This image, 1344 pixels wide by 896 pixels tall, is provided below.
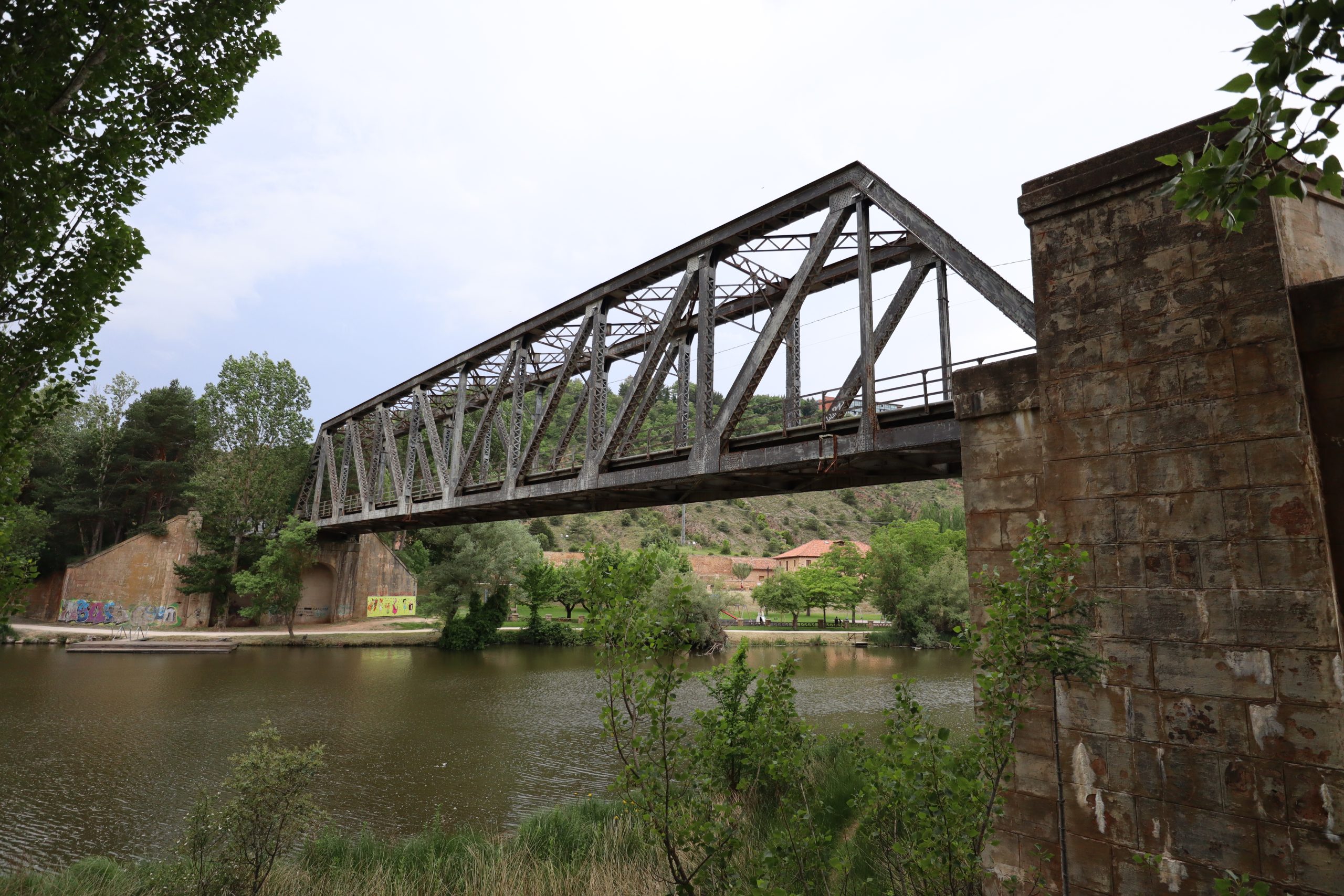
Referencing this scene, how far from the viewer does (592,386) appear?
56.1ft

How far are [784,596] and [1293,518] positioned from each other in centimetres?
5067

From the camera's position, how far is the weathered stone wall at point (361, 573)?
4134cm

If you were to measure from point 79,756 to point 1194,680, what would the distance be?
1949 centimetres

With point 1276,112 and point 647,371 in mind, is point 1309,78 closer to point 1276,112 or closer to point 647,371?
point 1276,112

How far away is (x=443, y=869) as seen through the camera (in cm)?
829

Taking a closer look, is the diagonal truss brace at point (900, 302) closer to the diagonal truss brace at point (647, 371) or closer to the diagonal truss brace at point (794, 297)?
the diagonal truss brace at point (794, 297)

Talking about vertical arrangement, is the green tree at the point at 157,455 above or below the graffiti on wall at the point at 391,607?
above

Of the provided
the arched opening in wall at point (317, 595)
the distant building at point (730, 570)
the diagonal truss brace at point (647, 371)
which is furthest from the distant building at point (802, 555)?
the diagonal truss brace at point (647, 371)

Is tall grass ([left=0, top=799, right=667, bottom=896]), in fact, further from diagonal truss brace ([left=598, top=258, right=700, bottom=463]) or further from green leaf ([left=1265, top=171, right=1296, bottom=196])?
diagonal truss brace ([left=598, top=258, right=700, bottom=463])

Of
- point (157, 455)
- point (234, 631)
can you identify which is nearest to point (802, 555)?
point (234, 631)

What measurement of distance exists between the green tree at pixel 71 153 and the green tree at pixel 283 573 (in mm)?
31559

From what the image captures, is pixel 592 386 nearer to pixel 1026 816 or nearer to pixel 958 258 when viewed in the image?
pixel 958 258

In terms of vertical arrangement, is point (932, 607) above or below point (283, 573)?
below

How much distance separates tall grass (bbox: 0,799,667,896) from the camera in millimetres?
7324
